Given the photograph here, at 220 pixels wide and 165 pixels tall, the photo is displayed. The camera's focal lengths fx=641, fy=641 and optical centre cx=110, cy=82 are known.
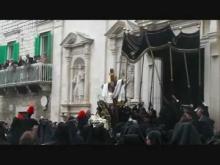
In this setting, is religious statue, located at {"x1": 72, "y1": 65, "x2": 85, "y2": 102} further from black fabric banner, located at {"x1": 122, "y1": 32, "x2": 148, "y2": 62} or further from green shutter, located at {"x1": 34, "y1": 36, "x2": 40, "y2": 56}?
black fabric banner, located at {"x1": 122, "y1": 32, "x2": 148, "y2": 62}

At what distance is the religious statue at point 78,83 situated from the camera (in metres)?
9.94

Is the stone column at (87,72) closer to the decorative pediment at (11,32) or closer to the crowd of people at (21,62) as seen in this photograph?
the crowd of people at (21,62)

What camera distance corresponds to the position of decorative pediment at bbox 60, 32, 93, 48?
32.8 ft

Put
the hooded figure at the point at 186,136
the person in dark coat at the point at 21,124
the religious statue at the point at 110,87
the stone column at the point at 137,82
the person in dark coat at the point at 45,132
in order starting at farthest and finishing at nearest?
1. the stone column at the point at 137,82
2. the religious statue at the point at 110,87
3. the person in dark coat at the point at 21,124
4. the person in dark coat at the point at 45,132
5. the hooded figure at the point at 186,136

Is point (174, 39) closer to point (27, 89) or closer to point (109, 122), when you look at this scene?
point (109, 122)

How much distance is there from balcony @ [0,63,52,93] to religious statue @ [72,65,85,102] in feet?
1.34

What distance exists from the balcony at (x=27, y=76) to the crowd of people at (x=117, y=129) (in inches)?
23.7

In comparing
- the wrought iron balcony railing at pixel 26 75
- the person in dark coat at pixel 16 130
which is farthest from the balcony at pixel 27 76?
the person in dark coat at pixel 16 130

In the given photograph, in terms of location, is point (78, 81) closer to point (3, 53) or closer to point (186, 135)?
point (3, 53)

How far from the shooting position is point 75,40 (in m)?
10.0

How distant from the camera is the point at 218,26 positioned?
9.15m

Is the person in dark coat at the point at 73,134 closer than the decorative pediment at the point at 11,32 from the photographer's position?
Yes
